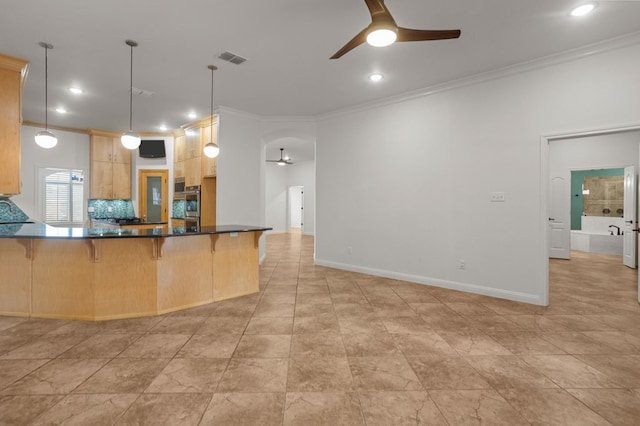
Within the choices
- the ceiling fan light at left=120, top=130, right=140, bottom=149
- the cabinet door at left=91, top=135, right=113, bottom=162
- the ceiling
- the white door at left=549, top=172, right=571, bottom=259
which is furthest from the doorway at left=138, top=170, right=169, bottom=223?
the white door at left=549, top=172, right=571, bottom=259

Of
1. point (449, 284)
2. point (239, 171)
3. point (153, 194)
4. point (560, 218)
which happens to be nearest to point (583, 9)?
point (449, 284)

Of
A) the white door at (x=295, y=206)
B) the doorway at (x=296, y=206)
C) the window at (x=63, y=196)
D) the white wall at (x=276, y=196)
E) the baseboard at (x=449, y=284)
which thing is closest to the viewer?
the baseboard at (x=449, y=284)

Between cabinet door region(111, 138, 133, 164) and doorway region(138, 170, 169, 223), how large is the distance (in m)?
0.52

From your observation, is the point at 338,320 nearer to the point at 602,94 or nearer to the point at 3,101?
the point at 602,94

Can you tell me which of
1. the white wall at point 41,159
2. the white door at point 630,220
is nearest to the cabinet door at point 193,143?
the white wall at point 41,159

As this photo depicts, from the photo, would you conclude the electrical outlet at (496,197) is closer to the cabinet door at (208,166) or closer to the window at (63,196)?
the cabinet door at (208,166)

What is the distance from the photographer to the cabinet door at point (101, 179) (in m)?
7.32

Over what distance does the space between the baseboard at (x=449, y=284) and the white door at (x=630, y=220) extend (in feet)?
13.4

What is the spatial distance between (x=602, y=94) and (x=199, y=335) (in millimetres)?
5259

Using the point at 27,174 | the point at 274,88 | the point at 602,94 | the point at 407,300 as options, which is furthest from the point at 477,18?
the point at 27,174

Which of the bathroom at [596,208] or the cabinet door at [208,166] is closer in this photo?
the cabinet door at [208,166]

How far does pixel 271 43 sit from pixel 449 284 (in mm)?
4204

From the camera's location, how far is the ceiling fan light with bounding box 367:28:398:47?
2.17m

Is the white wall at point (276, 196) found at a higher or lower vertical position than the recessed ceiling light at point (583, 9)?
lower
